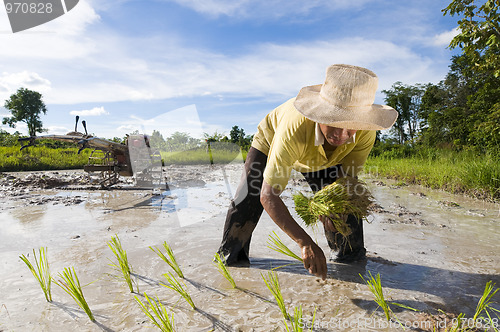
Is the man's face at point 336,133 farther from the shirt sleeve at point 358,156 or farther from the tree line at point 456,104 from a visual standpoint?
the tree line at point 456,104

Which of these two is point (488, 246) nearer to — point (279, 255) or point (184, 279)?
point (279, 255)

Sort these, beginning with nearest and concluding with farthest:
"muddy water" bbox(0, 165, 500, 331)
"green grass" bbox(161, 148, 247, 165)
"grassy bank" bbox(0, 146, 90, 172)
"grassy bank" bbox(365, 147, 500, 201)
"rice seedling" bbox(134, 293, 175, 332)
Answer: "rice seedling" bbox(134, 293, 175, 332) → "muddy water" bbox(0, 165, 500, 331) → "grassy bank" bbox(365, 147, 500, 201) → "grassy bank" bbox(0, 146, 90, 172) → "green grass" bbox(161, 148, 247, 165)

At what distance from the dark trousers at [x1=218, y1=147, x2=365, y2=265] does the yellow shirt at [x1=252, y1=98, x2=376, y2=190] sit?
0.15m

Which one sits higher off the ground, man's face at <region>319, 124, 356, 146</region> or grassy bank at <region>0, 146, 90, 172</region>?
grassy bank at <region>0, 146, 90, 172</region>

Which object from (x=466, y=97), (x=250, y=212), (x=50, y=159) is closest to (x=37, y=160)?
(x=50, y=159)

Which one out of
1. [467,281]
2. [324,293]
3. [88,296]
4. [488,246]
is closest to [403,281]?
[467,281]

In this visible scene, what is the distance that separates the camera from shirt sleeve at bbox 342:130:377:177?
2.38 m

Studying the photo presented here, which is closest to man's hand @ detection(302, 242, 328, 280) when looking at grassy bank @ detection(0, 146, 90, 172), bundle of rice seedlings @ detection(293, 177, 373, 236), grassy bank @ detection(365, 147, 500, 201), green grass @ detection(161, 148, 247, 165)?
bundle of rice seedlings @ detection(293, 177, 373, 236)

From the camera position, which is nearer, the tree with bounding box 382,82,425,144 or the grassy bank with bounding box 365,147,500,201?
the grassy bank with bounding box 365,147,500,201

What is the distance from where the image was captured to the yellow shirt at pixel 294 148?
6.07ft

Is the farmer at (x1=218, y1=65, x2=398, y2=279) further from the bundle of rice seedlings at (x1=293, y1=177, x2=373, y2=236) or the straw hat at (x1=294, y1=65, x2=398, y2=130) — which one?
the bundle of rice seedlings at (x1=293, y1=177, x2=373, y2=236)

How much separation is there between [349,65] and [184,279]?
2.08 m

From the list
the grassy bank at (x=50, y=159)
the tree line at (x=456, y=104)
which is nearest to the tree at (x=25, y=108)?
the tree line at (x=456, y=104)

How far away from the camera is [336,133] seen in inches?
76.2
